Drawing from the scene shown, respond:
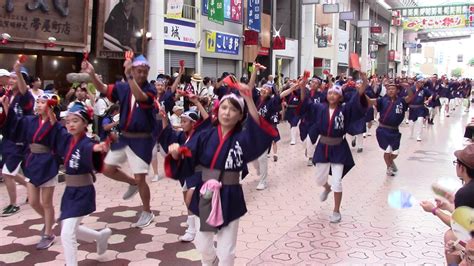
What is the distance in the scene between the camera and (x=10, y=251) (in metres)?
4.75

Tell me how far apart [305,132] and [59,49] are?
21.0 feet

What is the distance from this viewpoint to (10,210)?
237 inches

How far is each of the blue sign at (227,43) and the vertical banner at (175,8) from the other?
3253 mm

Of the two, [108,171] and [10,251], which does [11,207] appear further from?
[108,171]

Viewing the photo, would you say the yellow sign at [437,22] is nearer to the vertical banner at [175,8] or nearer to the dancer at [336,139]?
the vertical banner at [175,8]

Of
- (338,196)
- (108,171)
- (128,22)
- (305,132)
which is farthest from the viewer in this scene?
(128,22)

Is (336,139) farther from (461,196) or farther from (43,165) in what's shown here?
(43,165)

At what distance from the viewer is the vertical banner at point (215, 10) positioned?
52.3 ft

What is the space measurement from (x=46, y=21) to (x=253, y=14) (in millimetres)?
9935

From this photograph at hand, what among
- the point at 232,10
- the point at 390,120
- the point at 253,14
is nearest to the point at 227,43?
the point at 232,10

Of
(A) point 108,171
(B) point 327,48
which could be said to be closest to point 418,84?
(A) point 108,171

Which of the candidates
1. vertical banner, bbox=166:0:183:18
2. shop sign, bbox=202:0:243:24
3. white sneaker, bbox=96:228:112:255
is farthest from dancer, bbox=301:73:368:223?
shop sign, bbox=202:0:243:24

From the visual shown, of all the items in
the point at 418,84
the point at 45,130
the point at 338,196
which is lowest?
the point at 338,196

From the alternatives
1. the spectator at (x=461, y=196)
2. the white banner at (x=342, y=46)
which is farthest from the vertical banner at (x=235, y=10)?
the spectator at (x=461, y=196)
